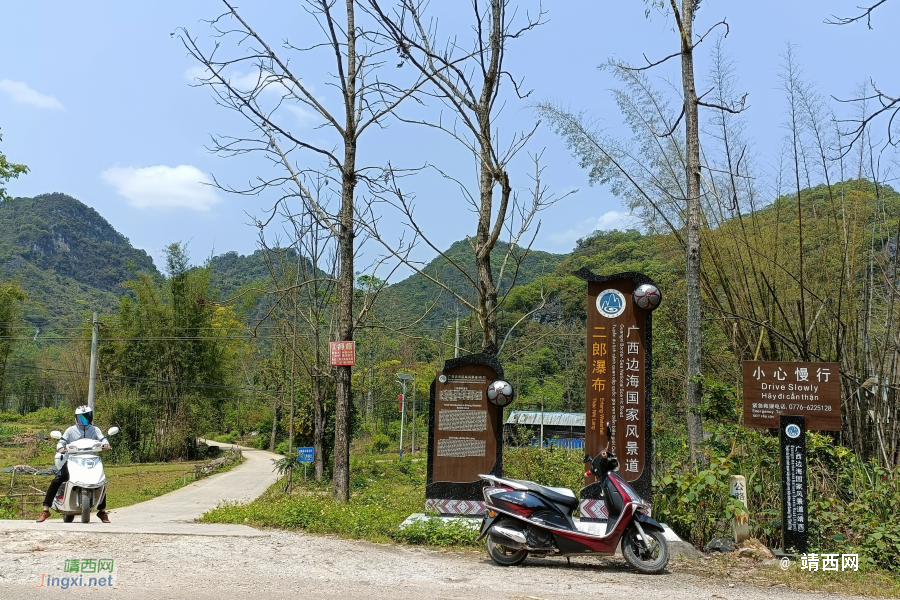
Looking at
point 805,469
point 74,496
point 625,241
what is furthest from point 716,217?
point 625,241

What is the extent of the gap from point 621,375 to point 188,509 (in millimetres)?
11349

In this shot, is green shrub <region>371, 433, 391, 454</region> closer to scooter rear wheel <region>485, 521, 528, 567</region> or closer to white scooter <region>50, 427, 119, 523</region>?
white scooter <region>50, 427, 119, 523</region>

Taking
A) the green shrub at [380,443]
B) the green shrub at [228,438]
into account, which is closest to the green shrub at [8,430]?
the green shrub at [228,438]

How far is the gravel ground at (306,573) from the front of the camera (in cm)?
446

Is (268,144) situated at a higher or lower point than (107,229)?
lower

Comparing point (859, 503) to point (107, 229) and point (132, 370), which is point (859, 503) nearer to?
point (132, 370)

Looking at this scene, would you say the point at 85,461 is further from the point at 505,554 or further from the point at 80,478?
the point at 505,554

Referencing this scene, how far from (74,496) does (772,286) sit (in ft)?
25.8

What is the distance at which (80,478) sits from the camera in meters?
7.34

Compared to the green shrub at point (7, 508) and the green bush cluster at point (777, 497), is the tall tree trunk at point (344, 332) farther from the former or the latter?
the green shrub at point (7, 508)

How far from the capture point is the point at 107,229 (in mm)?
97500

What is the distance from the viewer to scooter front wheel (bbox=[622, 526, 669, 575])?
5398 mm

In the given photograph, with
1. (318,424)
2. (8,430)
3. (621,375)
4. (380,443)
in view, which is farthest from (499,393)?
(8,430)

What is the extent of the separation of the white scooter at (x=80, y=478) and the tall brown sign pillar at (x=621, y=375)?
4.92m
